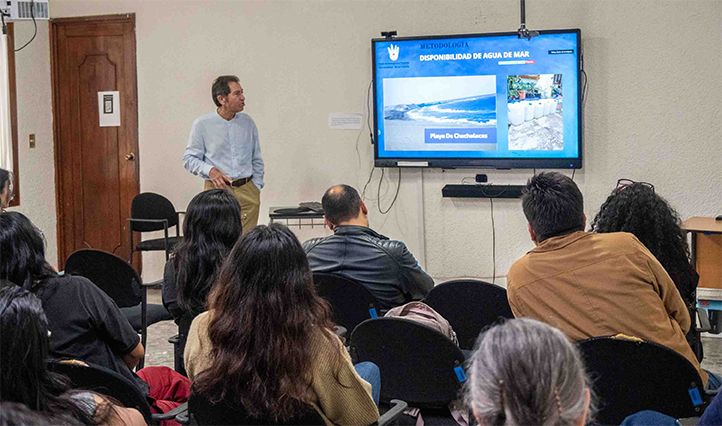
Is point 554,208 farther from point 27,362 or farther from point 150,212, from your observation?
point 150,212

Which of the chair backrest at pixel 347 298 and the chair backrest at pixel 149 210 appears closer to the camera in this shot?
the chair backrest at pixel 347 298

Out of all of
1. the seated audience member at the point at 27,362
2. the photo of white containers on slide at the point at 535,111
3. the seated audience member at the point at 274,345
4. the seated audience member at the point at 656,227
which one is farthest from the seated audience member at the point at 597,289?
the photo of white containers on slide at the point at 535,111

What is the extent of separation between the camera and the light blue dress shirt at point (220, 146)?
534 centimetres

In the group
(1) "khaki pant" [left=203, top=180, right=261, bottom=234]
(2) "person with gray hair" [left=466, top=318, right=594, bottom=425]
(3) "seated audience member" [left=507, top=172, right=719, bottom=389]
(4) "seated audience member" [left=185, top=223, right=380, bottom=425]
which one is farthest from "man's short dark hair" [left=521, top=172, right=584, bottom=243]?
(1) "khaki pant" [left=203, top=180, right=261, bottom=234]

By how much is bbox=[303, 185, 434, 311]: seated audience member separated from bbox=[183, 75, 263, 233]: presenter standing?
2.30m

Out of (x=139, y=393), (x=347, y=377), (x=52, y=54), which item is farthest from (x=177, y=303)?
(x=52, y=54)

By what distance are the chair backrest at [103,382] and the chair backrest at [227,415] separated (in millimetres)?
240

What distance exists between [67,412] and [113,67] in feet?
17.8

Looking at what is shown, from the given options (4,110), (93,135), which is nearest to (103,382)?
(4,110)

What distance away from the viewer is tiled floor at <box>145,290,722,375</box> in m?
4.17

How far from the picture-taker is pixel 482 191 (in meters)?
5.62

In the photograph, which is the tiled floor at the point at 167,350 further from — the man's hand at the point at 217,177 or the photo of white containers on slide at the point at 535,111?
the photo of white containers on slide at the point at 535,111

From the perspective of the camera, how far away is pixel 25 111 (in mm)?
6145

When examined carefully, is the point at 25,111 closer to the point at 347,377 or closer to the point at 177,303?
the point at 177,303
